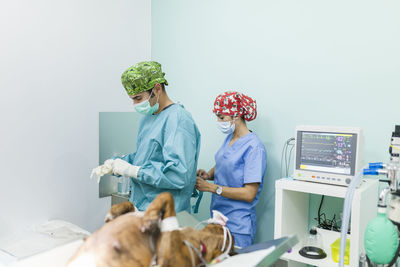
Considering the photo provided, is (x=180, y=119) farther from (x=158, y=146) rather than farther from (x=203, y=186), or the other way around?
(x=203, y=186)

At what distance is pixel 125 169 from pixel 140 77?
46 centimetres

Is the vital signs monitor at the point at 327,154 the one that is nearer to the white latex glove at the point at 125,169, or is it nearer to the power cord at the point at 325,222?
the power cord at the point at 325,222

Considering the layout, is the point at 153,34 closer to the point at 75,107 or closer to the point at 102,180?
the point at 75,107

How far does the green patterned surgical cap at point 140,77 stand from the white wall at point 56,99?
719 millimetres

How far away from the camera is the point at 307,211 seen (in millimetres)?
1970

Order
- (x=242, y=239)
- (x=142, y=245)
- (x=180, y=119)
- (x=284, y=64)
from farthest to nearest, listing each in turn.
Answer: (x=284, y=64) < (x=242, y=239) < (x=180, y=119) < (x=142, y=245)

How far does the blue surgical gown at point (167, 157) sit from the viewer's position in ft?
4.96

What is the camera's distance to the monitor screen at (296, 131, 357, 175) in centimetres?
155

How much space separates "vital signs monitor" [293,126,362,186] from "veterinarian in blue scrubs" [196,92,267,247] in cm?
23

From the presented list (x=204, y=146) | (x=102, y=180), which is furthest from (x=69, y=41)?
(x=204, y=146)

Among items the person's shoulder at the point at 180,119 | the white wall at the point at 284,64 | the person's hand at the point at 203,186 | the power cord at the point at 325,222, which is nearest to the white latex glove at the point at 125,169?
the person's shoulder at the point at 180,119

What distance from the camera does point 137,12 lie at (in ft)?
8.85

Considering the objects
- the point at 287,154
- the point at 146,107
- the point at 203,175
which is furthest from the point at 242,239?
the point at 146,107

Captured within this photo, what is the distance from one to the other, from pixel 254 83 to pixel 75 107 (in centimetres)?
121
